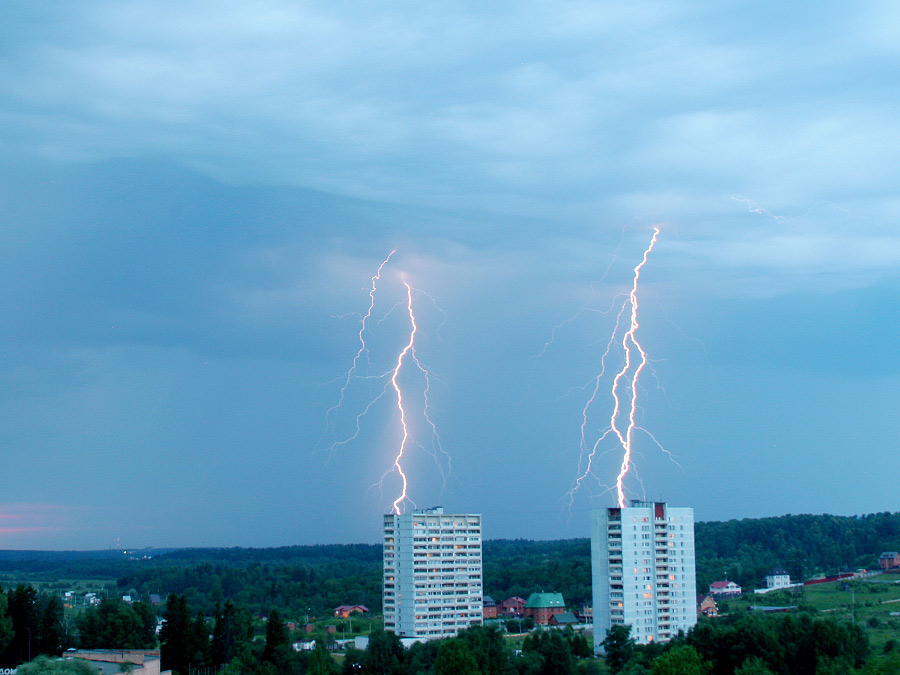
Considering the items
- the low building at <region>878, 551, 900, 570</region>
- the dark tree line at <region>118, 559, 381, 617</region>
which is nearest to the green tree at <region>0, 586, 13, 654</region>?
the dark tree line at <region>118, 559, 381, 617</region>

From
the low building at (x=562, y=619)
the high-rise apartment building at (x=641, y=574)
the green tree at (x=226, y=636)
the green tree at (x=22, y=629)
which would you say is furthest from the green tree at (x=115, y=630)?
the low building at (x=562, y=619)

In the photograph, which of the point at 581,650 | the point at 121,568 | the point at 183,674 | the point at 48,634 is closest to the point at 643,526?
the point at 581,650

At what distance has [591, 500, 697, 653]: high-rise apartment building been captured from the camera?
171ft

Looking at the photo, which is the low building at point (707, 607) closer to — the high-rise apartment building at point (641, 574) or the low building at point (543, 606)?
the low building at point (543, 606)

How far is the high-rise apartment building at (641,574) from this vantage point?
171ft

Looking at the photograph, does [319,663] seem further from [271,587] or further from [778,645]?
[271,587]

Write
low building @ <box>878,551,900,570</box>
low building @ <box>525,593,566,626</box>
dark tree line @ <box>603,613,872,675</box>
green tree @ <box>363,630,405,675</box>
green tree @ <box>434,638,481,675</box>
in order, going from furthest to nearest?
low building @ <box>878,551,900,570</box>, low building @ <box>525,593,566,626</box>, green tree @ <box>363,630,405,675</box>, dark tree line @ <box>603,613,872,675</box>, green tree @ <box>434,638,481,675</box>

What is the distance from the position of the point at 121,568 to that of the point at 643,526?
144475mm

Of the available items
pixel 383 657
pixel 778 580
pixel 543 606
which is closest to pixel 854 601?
pixel 778 580

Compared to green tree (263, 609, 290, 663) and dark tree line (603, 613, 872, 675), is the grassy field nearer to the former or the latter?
dark tree line (603, 613, 872, 675)

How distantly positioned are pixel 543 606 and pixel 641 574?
22.0 metres

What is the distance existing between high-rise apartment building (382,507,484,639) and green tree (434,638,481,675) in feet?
76.3

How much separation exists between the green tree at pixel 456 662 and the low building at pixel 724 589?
162ft

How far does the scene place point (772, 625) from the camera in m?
39.1
